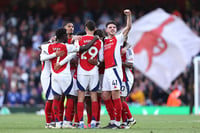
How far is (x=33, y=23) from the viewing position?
33812mm

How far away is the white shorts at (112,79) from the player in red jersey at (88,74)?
0.73ft

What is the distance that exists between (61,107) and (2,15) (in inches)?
725

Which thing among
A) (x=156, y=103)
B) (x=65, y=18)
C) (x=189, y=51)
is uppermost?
(x=65, y=18)

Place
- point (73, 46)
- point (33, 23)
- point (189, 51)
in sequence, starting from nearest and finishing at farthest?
point (73, 46) < point (189, 51) < point (33, 23)

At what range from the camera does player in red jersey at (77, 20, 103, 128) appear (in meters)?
15.9

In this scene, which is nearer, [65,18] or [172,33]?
[172,33]

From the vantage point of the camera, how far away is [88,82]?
52.3ft

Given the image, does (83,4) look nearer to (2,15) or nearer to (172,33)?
(2,15)

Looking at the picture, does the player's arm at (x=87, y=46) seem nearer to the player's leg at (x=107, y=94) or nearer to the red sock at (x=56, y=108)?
the player's leg at (x=107, y=94)

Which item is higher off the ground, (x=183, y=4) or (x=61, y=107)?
(x=183, y=4)

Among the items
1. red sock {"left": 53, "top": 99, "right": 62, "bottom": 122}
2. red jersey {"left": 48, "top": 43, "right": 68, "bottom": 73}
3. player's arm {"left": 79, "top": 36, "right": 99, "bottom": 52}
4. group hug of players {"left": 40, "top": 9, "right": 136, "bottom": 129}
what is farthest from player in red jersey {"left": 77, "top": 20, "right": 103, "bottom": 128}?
red sock {"left": 53, "top": 99, "right": 62, "bottom": 122}

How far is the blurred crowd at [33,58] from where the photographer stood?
98.2 ft

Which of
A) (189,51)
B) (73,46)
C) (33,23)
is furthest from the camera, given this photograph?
(33,23)

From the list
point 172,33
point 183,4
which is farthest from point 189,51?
point 183,4
